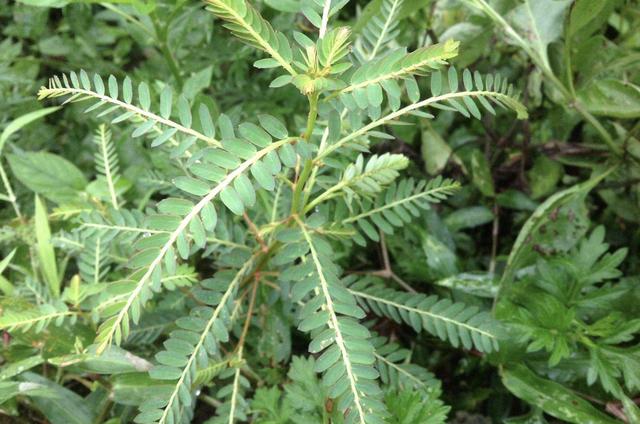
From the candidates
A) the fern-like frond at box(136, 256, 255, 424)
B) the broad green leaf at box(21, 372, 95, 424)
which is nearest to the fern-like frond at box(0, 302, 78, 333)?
the broad green leaf at box(21, 372, 95, 424)

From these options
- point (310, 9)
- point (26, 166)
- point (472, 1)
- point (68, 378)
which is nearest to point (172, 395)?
point (68, 378)

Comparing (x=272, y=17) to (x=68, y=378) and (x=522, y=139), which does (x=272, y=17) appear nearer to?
(x=522, y=139)

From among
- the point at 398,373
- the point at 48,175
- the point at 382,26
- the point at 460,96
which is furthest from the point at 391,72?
the point at 48,175

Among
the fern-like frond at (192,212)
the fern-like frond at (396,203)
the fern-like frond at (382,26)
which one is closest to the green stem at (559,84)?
the fern-like frond at (382,26)

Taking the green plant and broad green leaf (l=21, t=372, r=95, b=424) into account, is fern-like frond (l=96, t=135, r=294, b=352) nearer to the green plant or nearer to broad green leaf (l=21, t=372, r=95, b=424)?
the green plant

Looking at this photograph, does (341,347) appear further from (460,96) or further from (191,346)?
(460,96)
